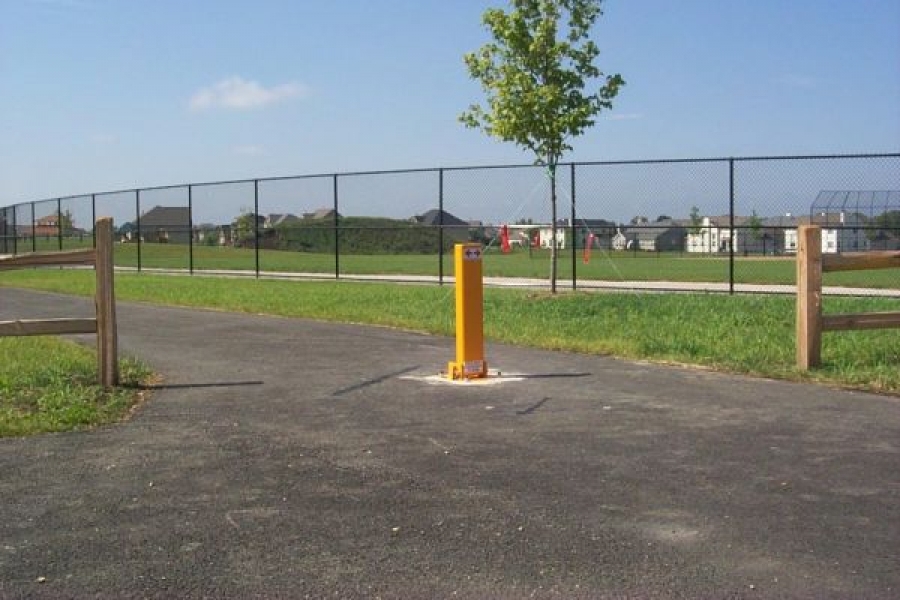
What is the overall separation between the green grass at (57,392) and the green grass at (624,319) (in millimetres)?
→ 4861

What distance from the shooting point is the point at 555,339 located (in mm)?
11734

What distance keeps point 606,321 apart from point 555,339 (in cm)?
181

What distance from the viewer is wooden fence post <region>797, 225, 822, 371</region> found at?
29.6 feet

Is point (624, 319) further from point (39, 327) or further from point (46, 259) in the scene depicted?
point (39, 327)

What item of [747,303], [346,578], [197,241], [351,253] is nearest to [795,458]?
[346,578]

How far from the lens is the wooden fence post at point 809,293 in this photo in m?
9.02

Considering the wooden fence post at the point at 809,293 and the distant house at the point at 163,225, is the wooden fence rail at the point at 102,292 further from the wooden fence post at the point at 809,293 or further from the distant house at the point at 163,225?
the distant house at the point at 163,225

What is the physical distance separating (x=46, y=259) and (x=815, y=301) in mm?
6954

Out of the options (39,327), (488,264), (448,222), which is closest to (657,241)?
(488,264)

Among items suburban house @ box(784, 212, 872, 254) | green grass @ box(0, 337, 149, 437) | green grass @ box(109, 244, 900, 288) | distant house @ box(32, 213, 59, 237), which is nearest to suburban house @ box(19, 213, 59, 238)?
distant house @ box(32, 213, 59, 237)

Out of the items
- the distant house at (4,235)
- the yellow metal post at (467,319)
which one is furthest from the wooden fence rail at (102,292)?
the distant house at (4,235)

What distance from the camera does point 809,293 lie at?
905 centimetres

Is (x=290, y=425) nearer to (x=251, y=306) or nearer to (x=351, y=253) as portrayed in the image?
(x=251, y=306)

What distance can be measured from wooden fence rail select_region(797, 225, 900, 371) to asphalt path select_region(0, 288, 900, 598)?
2.54 feet
